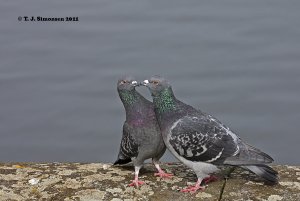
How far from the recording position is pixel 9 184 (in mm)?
6117

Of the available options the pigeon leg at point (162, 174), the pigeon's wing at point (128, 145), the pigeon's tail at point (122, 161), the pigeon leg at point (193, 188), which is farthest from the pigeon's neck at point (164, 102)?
the pigeon leg at point (193, 188)

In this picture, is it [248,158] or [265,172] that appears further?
[248,158]

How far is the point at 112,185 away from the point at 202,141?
988 mm

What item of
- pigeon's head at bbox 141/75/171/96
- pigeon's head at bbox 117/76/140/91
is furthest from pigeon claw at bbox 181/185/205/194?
pigeon's head at bbox 117/76/140/91

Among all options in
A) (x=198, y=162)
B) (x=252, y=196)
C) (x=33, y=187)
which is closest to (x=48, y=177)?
(x=33, y=187)

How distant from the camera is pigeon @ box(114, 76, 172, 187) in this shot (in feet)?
21.1

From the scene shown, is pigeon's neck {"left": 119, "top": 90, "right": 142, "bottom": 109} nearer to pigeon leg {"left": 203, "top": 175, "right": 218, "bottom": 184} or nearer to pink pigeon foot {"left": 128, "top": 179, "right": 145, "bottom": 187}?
pink pigeon foot {"left": 128, "top": 179, "right": 145, "bottom": 187}

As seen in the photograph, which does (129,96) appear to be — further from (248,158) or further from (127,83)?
(248,158)

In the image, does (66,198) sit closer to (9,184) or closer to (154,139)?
(9,184)

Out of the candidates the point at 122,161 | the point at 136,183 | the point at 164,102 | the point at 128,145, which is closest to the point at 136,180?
the point at 136,183

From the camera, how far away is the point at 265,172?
6055mm

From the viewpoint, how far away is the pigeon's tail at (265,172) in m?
5.98

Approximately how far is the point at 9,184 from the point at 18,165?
562mm

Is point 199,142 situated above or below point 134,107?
below
